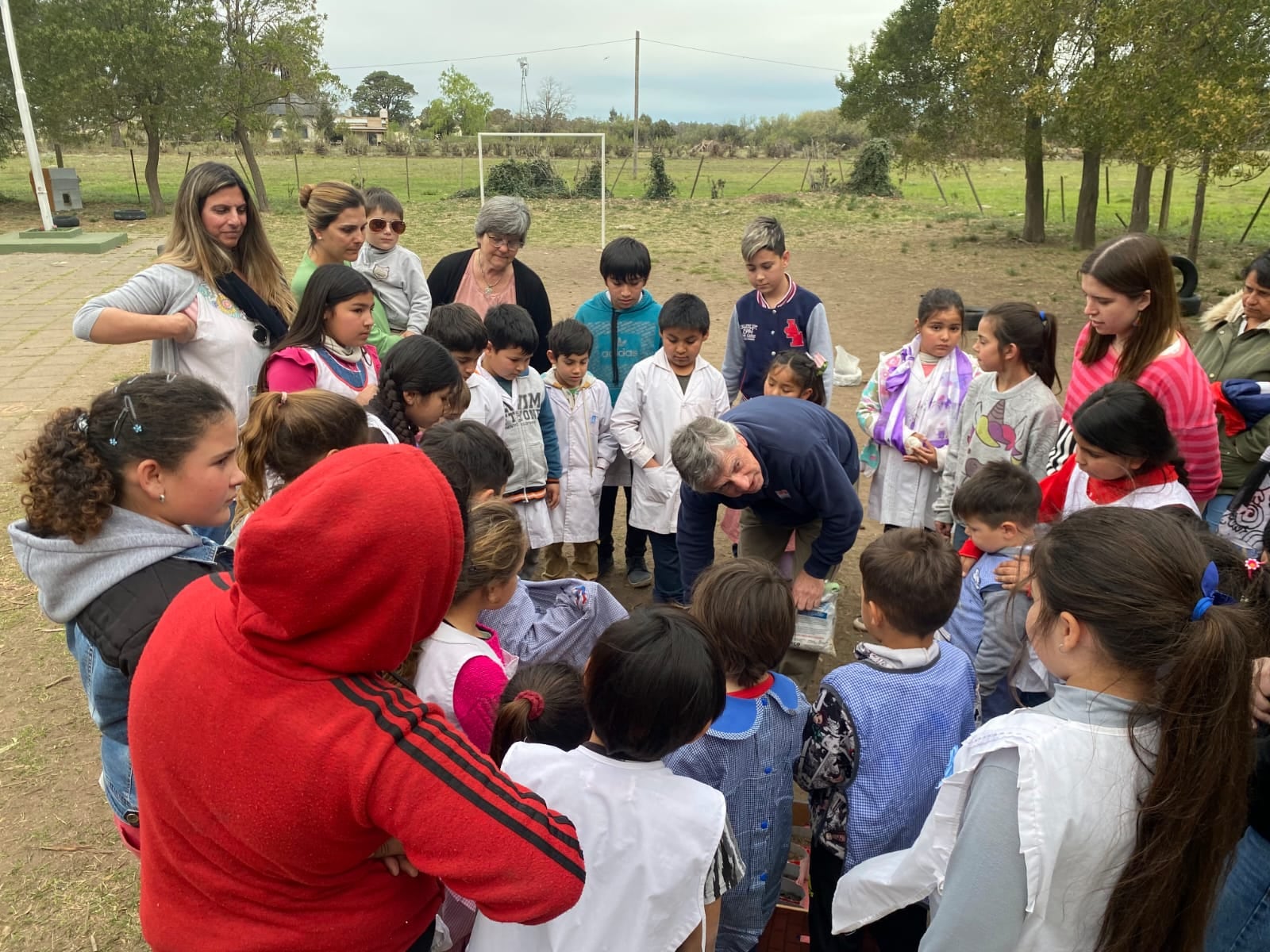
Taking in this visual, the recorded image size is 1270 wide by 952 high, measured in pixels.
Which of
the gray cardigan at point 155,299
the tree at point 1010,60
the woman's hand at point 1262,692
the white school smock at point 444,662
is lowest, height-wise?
the white school smock at point 444,662

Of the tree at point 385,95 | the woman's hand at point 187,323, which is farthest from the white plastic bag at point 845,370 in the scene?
the tree at point 385,95

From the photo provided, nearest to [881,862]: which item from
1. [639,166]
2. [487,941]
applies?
[487,941]

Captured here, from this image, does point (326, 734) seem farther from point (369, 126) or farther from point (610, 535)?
point (369, 126)

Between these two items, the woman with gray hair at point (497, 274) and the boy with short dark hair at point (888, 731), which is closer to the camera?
the boy with short dark hair at point (888, 731)

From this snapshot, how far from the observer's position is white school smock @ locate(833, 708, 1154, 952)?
54.9 inches

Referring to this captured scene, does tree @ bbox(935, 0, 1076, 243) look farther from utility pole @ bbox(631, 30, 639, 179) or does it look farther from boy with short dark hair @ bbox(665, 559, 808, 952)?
utility pole @ bbox(631, 30, 639, 179)

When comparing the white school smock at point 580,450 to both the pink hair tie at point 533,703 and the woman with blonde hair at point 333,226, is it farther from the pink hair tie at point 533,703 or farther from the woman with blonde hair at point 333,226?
the pink hair tie at point 533,703

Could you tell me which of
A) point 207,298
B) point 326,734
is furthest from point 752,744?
point 207,298

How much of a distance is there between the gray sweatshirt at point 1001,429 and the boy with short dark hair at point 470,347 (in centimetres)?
203

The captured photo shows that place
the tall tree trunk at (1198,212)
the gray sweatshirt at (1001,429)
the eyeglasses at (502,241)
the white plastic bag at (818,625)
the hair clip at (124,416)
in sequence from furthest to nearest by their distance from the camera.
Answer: the tall tree trunk at (1198,212)
the eyeglasses at (502,241)
the gray sweatshirt at (1001,429)
the white plastic bag at (818,625)
the hair clip at (124,416)

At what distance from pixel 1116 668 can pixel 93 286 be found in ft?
44.9

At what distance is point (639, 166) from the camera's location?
37469 millimetres

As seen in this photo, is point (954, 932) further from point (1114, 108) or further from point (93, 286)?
point (93, 286)

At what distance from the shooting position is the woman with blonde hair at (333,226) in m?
3.97
